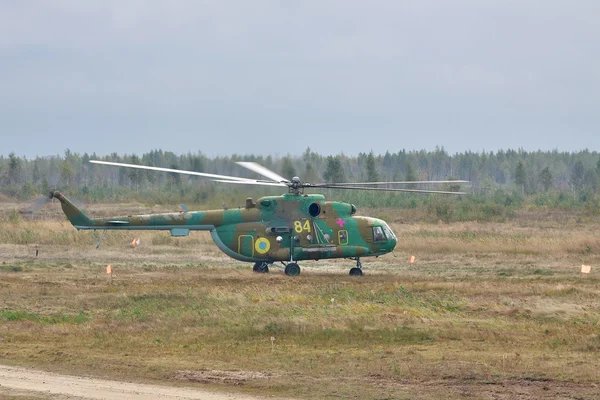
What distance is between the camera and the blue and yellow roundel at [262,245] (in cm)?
3591

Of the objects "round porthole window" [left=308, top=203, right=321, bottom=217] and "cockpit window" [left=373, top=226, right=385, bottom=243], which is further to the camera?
"cockpit window" [left=373, top=226, right=385, bottom=243]

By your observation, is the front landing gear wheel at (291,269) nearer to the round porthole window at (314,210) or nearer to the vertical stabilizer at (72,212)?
the round porthole window at (314,210)

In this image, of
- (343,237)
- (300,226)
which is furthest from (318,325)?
(343,237)

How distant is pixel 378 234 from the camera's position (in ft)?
122

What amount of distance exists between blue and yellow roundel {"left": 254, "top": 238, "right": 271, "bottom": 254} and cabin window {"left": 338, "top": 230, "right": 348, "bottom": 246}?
2.72m

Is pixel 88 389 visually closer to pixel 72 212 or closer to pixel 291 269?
pixel 72 212

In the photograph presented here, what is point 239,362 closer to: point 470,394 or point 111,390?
point 111,390

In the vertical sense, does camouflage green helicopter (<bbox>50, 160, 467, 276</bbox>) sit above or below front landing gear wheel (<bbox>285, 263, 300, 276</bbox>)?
above

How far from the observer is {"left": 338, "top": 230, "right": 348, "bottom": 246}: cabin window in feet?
120

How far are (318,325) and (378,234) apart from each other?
13.8 meters

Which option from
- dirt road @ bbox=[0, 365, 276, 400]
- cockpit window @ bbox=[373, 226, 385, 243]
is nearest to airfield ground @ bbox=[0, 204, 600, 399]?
dirt road @ bbox=[0, 365, 276, 400]

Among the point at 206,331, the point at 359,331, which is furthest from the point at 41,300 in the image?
the point at 359,331

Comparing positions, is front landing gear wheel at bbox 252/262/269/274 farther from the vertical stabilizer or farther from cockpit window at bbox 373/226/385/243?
the vertical stabilizer

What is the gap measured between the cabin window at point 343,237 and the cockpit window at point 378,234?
1171mm
